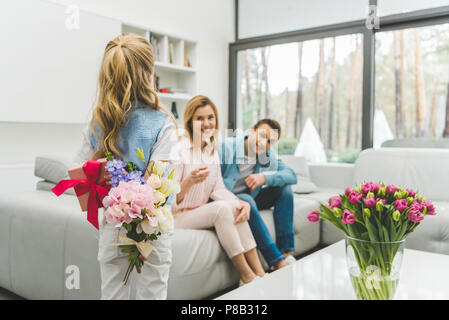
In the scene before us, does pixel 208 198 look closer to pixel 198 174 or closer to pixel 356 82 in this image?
pixel 198 174

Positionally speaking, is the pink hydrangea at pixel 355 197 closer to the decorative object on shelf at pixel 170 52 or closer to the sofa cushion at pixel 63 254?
the sofa cushion at pixel 63 254

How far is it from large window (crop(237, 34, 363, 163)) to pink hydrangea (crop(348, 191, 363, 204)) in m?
3.15

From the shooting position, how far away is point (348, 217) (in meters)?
0.96

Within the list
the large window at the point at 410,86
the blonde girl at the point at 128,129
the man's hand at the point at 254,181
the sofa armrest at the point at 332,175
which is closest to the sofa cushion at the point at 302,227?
the man's hand at the point at 254,181

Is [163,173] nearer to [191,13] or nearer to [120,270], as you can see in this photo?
[120,270]

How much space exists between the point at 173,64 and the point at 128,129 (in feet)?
8.90

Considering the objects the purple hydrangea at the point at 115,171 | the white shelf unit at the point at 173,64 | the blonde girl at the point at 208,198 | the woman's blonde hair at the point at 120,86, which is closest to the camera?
the purple hydrangea at the point at 115,171

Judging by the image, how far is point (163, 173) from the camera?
45.2 inches

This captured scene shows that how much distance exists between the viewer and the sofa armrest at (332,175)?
3402mm

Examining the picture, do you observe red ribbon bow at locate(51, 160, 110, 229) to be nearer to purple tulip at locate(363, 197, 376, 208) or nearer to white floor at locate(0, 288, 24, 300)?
purple tulip at locate(363, 197, 376, 208)

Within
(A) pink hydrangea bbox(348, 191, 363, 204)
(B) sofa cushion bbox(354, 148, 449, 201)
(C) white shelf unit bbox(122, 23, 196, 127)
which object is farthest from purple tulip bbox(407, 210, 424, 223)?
(C) white shelf unit bbox(122, 23, 196, 127)

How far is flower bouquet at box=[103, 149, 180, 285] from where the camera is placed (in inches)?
40.4

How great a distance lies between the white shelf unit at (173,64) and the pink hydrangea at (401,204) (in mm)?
2893
